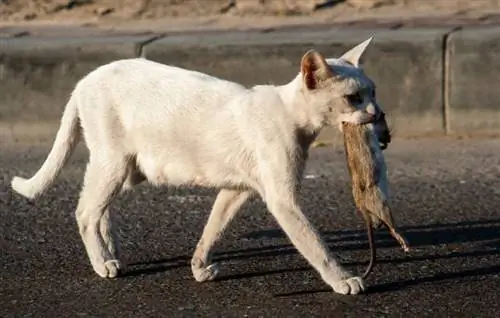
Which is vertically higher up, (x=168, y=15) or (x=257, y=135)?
(x=257, y=135)

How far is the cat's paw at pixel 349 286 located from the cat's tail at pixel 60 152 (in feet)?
4.55

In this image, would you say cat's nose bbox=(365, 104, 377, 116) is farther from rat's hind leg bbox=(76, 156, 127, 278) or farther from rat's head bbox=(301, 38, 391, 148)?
rat's hind leg bbox=(76, 156, 127, 278)

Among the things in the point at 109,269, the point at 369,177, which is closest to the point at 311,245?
the point at 369,177

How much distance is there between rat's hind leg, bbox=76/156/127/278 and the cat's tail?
0.25m

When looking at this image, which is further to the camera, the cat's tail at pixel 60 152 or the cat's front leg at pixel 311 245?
the cat's tail at pixel 60 152

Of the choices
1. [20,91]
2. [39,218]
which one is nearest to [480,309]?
[39,218]

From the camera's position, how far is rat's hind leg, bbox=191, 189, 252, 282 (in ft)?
17.9

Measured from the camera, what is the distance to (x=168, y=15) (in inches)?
402

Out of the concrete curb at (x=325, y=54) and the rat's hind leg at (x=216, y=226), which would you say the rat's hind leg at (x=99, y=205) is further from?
the concrete curb at (x=325, y=54)

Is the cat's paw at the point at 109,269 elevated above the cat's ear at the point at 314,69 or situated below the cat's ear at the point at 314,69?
below

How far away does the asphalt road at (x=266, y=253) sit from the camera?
509 centimetres

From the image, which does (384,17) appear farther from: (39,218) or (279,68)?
(39,218)

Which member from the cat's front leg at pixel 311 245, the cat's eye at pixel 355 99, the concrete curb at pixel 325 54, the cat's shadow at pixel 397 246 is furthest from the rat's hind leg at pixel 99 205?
the concrete curb at pixel 325 54

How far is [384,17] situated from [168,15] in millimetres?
1706
